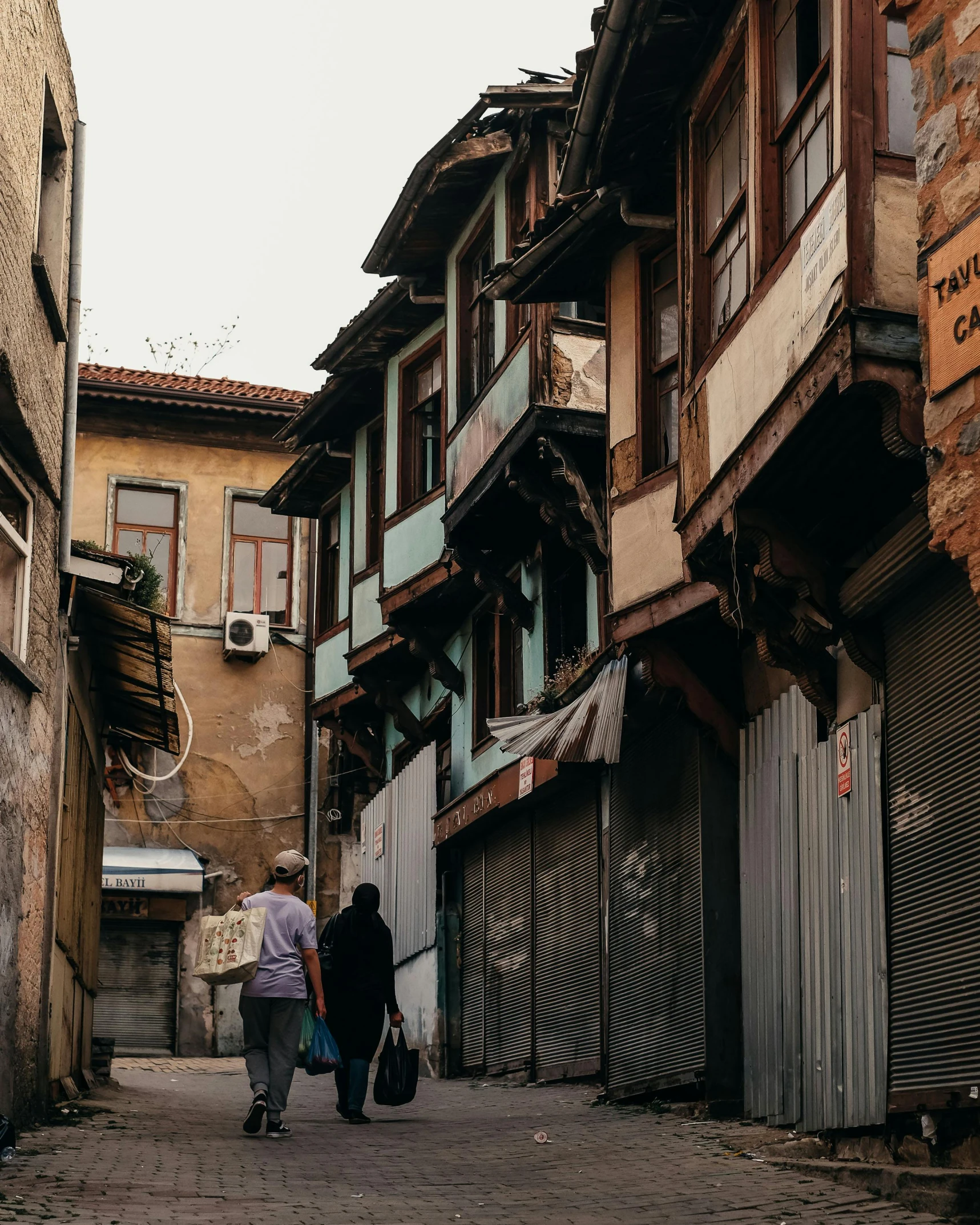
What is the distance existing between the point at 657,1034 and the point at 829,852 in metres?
3.67

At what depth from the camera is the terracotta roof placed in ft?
102

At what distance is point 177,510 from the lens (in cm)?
3100

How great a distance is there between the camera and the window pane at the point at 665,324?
1458 centimetres

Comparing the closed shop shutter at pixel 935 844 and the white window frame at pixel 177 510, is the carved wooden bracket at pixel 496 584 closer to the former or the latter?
the closed shop shutter at pixel 935 844


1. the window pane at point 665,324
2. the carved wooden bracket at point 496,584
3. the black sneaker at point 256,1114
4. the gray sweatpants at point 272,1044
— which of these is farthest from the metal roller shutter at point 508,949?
the black sneaker at point 256,1114

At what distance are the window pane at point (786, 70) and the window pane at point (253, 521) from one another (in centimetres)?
2084

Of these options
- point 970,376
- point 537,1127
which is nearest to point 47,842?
point 537,1127

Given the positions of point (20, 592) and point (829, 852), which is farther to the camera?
point (20, 592)

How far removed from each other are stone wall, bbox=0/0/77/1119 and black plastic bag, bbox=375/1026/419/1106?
2336 millimetres

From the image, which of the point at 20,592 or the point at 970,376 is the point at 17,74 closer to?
the point at 20,592

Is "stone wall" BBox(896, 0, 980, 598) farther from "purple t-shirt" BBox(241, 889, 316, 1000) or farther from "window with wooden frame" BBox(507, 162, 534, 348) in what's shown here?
"window with wooden frame" BBox(507, 162, 534, 348)

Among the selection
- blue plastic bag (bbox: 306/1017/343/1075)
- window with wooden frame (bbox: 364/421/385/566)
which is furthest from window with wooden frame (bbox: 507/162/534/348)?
blue plastic bag (bbox: 306/1017/343/1075)

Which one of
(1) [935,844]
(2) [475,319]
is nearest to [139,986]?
(2) [475,319]

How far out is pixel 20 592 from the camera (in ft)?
40.9
